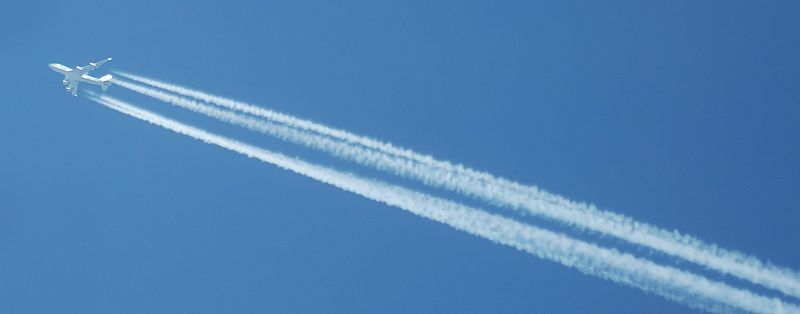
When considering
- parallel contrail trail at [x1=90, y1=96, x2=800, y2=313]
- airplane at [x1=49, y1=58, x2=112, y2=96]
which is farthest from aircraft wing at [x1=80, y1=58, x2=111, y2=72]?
parallel contrail trail at [x1=90, y1=96, x2=800, y2=313]

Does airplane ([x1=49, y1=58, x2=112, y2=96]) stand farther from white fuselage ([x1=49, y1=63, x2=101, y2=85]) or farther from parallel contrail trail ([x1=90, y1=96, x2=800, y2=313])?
parallel contrail trail ([x1=90, y1=96, x2=800, y2=313])

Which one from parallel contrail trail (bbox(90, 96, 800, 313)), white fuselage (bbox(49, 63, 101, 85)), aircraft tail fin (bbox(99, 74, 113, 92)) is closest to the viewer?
parallel contrail trail (bbox(90, 96, 800, 313))

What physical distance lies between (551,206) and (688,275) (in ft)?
20.6

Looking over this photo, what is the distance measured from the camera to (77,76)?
60281 millimetres

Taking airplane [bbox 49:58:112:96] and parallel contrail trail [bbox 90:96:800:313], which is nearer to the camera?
parallel contrail trail [bbox 90:96:800:313]

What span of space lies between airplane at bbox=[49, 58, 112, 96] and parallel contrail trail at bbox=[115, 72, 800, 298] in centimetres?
1001

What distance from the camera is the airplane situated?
59281 mm

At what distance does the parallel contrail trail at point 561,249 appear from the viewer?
4175 cm

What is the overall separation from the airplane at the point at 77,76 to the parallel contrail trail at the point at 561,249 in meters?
13.7

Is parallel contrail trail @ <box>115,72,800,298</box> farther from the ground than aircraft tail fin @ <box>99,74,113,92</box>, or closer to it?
closer to it

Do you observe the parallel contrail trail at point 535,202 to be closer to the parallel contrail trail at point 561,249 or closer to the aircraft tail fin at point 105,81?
the parallel contrail trail at point 561,249

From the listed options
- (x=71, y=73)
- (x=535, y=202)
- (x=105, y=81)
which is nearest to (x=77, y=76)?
(x=71, y=73)

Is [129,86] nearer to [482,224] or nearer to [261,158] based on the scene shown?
[261,158]

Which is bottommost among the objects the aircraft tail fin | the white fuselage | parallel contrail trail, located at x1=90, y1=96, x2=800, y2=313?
parallel contrail trail, located at x1=90, y1=96, x2=800, y2=313
